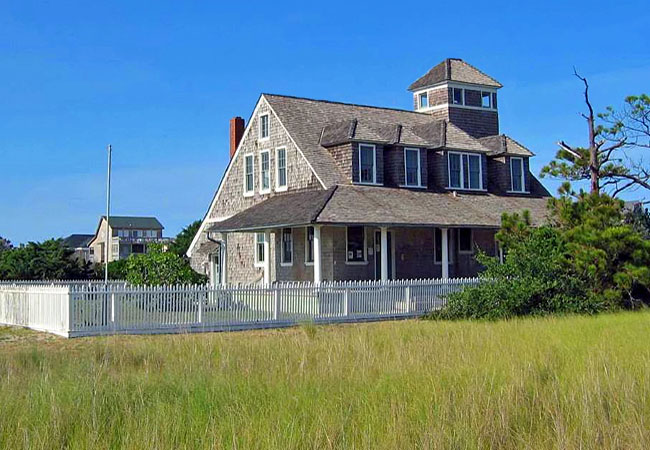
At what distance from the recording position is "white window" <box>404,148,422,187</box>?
32.1 metres

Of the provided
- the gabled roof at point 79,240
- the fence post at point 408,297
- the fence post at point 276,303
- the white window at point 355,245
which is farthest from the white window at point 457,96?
the gabled roof at point 79,240

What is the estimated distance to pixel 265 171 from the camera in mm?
33562

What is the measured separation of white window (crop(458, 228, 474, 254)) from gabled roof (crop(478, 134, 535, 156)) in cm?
480

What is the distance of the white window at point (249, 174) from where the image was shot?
34.4 metres

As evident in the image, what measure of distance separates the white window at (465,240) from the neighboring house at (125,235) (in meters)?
73.1

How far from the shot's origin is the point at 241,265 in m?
34.8

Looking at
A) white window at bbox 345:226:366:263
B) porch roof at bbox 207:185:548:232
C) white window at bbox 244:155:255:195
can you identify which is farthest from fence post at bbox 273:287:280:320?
white window at bbox 244:155:255:195

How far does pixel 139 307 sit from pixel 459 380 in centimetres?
1160

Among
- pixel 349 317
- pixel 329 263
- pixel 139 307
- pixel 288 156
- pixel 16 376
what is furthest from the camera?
pixel 288 156

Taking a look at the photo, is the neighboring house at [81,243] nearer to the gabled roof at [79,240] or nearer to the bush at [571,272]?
the gabled roof at [79,240]

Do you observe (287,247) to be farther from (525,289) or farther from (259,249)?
(525,289)

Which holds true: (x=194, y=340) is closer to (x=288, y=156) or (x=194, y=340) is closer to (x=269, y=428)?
(x=269, y=428)

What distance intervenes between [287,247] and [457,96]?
1265 centimetres

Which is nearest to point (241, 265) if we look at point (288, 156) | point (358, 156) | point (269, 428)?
point (288, 156)
